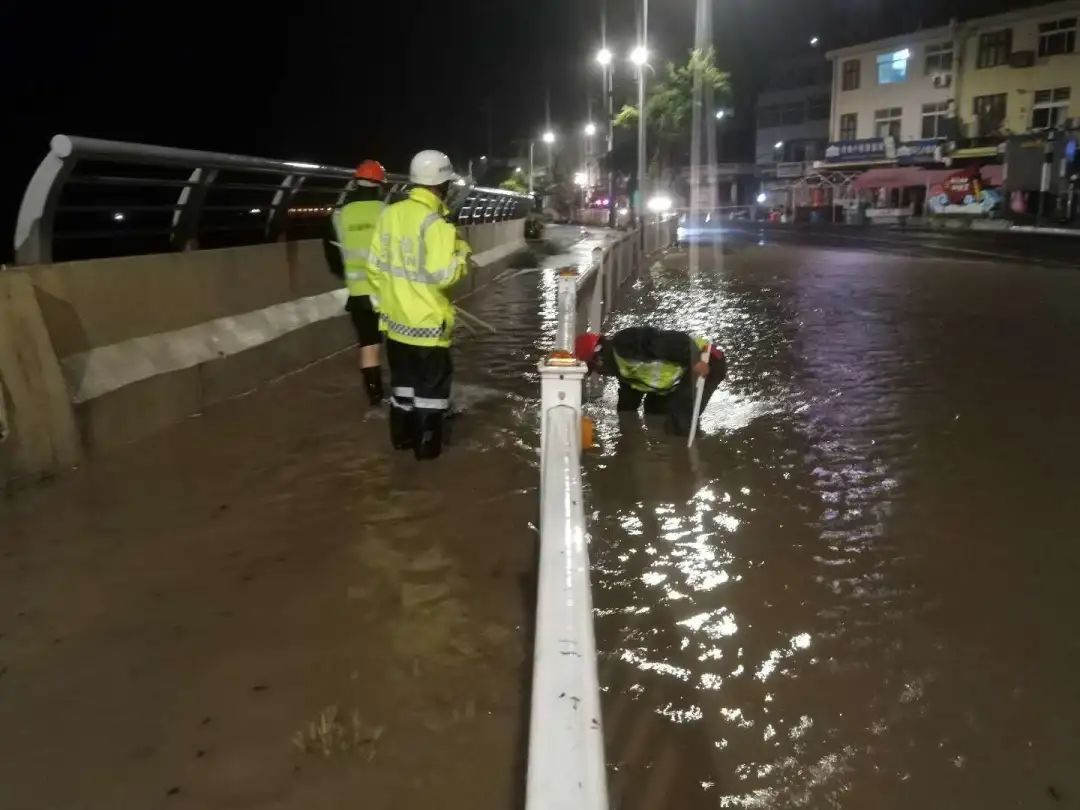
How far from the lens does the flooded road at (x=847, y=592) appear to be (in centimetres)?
303

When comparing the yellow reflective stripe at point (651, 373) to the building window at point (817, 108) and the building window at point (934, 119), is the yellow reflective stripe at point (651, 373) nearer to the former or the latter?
the building window at point (934, 119)

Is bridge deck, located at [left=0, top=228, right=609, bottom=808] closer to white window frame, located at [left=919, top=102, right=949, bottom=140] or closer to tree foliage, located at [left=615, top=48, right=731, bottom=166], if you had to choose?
tree foliage, located at [left=615, top=48, right=731, bottom=166]

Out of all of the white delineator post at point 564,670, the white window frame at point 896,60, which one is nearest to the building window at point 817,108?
the white window frame at point 896,60

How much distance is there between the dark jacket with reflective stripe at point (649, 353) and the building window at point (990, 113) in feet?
148

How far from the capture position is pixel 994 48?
1783 inches

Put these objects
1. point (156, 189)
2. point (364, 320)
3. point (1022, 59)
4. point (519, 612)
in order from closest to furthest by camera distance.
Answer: point (519, 612)
point (364, 320)
point (156, 189)
point (1022, 59)

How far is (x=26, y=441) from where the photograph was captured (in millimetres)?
5117

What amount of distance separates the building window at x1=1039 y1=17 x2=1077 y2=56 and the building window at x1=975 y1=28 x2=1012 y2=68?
4.80ft

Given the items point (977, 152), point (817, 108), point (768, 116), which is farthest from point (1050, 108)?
point (768, 116)

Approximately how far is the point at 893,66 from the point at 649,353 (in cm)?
5041

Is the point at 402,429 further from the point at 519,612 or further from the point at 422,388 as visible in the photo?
the point at 519,612

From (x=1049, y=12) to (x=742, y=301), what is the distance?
3710cm

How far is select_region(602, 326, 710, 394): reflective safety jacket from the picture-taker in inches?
257

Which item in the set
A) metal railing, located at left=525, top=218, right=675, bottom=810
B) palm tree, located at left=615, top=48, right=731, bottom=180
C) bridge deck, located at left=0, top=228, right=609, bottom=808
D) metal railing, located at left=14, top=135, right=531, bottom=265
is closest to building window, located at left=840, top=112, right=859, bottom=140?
palm tree, located at left=615, top=48, right=731, bottom=180
